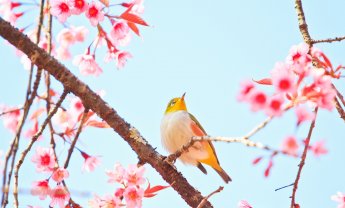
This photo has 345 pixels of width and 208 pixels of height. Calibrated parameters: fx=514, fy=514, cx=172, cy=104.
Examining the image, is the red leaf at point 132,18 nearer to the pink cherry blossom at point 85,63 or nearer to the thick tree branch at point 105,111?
the pink cherry blossom at point 85,63

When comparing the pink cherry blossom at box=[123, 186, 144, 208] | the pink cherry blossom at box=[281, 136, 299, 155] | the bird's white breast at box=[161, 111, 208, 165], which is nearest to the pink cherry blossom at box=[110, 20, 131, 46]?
the pink cherry blossom at box=[123, 186, 144, 208]

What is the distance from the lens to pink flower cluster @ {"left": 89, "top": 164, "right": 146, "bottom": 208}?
9.55 feet

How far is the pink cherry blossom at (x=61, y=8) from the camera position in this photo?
3465mm

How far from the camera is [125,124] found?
3064 mm

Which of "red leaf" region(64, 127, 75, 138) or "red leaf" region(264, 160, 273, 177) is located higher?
"red leaf" region(64, 127, 75, 138)

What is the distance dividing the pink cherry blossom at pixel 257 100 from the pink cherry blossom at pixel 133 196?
4.02 ft

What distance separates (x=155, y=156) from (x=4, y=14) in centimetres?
183

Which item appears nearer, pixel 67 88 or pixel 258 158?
pixel 258 158

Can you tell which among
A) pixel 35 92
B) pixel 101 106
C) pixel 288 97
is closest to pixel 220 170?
pixel 101 106

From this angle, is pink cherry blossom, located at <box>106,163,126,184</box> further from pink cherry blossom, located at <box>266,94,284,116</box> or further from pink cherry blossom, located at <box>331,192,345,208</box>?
pink cherry blossom, located at <box>331,192,345,208</box>

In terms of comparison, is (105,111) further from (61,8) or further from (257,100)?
(257,100)

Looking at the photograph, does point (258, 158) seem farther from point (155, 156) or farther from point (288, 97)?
point (155, 156)

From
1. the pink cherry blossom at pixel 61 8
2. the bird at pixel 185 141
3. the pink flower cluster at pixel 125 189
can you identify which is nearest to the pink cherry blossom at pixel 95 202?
the pink flower cluster at pixel 125 189

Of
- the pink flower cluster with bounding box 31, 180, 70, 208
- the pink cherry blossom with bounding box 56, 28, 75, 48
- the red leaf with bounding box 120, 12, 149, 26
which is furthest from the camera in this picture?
the pink cherry blossom with bounding box 56, 28, 75, 48
